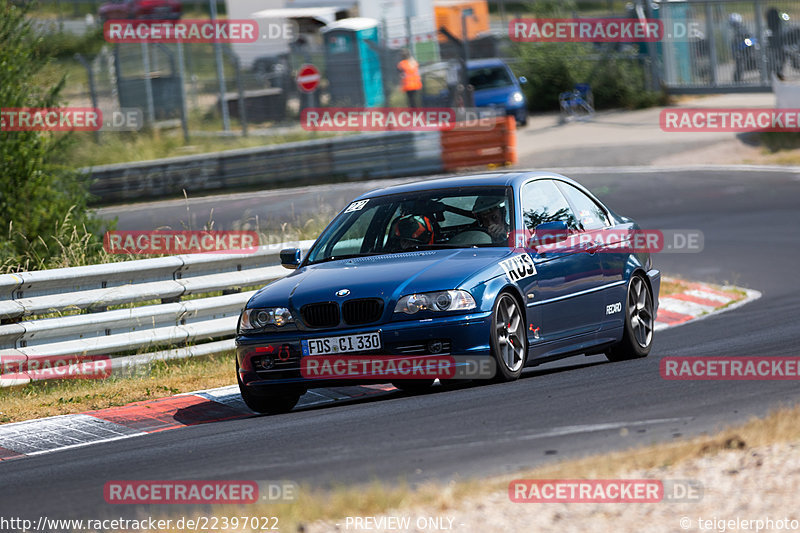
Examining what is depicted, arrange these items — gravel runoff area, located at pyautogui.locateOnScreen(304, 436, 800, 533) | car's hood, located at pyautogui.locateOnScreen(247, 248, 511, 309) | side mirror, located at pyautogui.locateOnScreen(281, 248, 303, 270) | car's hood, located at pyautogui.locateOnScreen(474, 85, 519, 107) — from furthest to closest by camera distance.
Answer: car's hood, located at pyautogui.locateOnScreen(474, 85, 519, 107) < side mirror, located at pyautogui.locateOnScreen(281, 248, 303, 270) < car's hood, located at pyautogui.locateOnScreen(247, 248, 511, 309) < gravel runoff area, located at pyautogui.locateOnScreen(304, 436, 800, 533)

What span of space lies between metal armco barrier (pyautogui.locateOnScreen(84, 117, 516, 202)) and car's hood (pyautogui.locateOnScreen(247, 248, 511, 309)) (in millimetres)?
17568

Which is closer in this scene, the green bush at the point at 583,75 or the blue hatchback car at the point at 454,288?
the blue hatchback car at the point at 454,288

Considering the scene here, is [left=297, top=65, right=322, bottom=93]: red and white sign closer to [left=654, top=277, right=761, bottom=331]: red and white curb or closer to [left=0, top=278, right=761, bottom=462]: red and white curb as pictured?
[left=654, top=277, right=761, bottom=331]: red and white curb

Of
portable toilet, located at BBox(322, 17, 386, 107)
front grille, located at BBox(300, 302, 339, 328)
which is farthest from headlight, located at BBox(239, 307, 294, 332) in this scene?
portable toilet, located at BBox(322, 17, 386, 107)

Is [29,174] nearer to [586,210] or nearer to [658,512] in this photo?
[586,210]

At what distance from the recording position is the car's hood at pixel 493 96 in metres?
32.0

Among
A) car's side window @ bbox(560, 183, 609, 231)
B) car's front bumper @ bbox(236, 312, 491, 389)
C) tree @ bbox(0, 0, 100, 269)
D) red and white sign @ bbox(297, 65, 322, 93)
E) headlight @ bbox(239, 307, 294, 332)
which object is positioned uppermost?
red and white sign @ bbox(297, 65, 322, 93)

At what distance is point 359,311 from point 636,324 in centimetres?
299

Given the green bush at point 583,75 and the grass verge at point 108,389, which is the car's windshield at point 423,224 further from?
the green bush at point 583,75

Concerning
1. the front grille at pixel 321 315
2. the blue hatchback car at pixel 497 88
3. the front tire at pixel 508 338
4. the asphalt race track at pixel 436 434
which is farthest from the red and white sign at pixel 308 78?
the front grille at pixel 321 315

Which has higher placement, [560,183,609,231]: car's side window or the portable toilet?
the portable toilet

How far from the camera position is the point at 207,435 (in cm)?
762

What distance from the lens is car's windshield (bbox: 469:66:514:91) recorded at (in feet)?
107

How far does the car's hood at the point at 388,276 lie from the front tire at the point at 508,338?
243 millimetres
